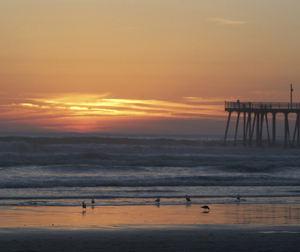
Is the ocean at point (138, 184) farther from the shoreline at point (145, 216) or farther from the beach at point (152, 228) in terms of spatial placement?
the beach at point (152, 228)

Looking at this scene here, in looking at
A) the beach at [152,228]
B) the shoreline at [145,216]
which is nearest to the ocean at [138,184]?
the shoreline at [145,216]

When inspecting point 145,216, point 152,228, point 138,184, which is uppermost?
point 138,184

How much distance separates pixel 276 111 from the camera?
53.8m

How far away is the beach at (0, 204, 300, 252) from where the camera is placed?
10664 mm

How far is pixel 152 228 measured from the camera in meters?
13.0

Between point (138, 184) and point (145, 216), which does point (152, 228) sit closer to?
point (145, 216)

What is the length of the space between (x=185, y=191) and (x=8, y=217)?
9.98m

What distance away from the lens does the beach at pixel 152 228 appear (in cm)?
1066

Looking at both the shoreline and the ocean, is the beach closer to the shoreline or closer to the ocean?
the shoreline

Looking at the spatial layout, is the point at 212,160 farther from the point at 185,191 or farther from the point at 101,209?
→ the point at 101,209

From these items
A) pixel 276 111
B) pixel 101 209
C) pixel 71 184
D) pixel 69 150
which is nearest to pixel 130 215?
pixel 101 209

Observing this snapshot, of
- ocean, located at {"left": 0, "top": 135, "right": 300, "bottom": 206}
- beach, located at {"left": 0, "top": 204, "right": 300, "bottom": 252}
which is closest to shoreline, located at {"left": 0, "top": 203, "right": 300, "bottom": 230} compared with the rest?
beach, located at {"left": 0, "top": 204, "right": 300, "bottom": 252}

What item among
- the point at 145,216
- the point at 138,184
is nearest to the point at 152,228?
the point at 145,216

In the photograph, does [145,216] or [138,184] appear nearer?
[145,216]
